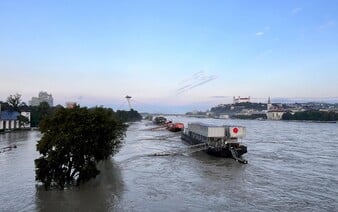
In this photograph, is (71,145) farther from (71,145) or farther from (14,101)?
(14,101)

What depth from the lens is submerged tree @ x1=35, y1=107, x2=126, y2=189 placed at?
27375 millimetres

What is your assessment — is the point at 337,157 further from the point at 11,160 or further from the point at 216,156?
the point at 11,160

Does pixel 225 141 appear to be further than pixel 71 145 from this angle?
Yes

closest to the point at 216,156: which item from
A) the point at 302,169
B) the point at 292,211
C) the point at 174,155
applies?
the point at 174,155

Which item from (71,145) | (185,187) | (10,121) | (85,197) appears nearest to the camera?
(85,197)

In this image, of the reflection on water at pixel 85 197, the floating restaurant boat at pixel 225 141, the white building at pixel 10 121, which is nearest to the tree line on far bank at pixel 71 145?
the reflection on water at pixel 85 197

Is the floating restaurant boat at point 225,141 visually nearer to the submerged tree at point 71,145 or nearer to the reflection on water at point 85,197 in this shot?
the reflection on water at point 85,197

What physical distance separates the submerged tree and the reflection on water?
99cm

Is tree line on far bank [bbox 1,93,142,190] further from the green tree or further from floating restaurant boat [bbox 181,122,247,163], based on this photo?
the green tree

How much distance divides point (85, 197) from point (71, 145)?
3.69 m

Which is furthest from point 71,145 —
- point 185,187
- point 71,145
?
point 185,187

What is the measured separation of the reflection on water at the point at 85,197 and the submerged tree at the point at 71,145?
0.99 meters

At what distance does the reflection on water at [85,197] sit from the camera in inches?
931

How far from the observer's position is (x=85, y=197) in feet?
84.6
